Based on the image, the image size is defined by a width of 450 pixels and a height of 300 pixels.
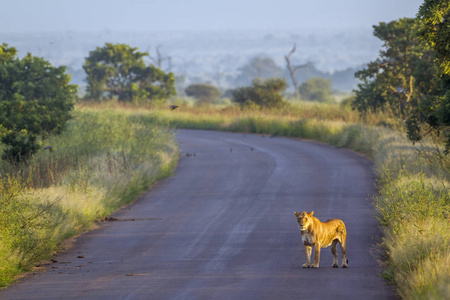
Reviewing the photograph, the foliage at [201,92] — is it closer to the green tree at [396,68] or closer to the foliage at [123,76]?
the foliage at [123,76]

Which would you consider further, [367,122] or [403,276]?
[367,122]

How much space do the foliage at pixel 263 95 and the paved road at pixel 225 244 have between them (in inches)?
1271

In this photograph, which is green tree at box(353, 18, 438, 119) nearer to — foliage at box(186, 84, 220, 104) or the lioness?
the lioness

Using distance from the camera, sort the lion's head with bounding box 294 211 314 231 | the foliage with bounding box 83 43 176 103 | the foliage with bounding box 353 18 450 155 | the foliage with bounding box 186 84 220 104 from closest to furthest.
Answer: the lion's head with bounding box 294 211 314 231
the foliage with bounding box 353 18 450 155
the foliage with bounding box 83 43 176 103
the foliage with bounding box 186 84 220 104

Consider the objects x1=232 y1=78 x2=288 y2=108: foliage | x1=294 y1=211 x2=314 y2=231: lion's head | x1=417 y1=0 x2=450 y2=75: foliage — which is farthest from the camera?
x1=232 y1=78 x2=288 y2=108: foliage

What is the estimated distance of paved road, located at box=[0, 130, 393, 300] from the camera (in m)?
9.86

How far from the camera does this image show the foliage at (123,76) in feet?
214

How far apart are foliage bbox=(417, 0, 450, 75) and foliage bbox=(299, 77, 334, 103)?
96560 mm

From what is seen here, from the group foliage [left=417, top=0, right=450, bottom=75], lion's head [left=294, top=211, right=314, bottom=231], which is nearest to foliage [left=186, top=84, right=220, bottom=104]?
foliage [left=417, top=0, right=450, bottom=75]

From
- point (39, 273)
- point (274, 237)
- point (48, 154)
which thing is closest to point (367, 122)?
point (48, 154)

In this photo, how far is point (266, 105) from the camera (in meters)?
58.6

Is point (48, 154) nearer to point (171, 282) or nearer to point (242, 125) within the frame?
point (171, 282)

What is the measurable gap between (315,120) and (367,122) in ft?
17.1

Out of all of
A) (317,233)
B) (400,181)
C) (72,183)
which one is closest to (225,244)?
(317,233)
